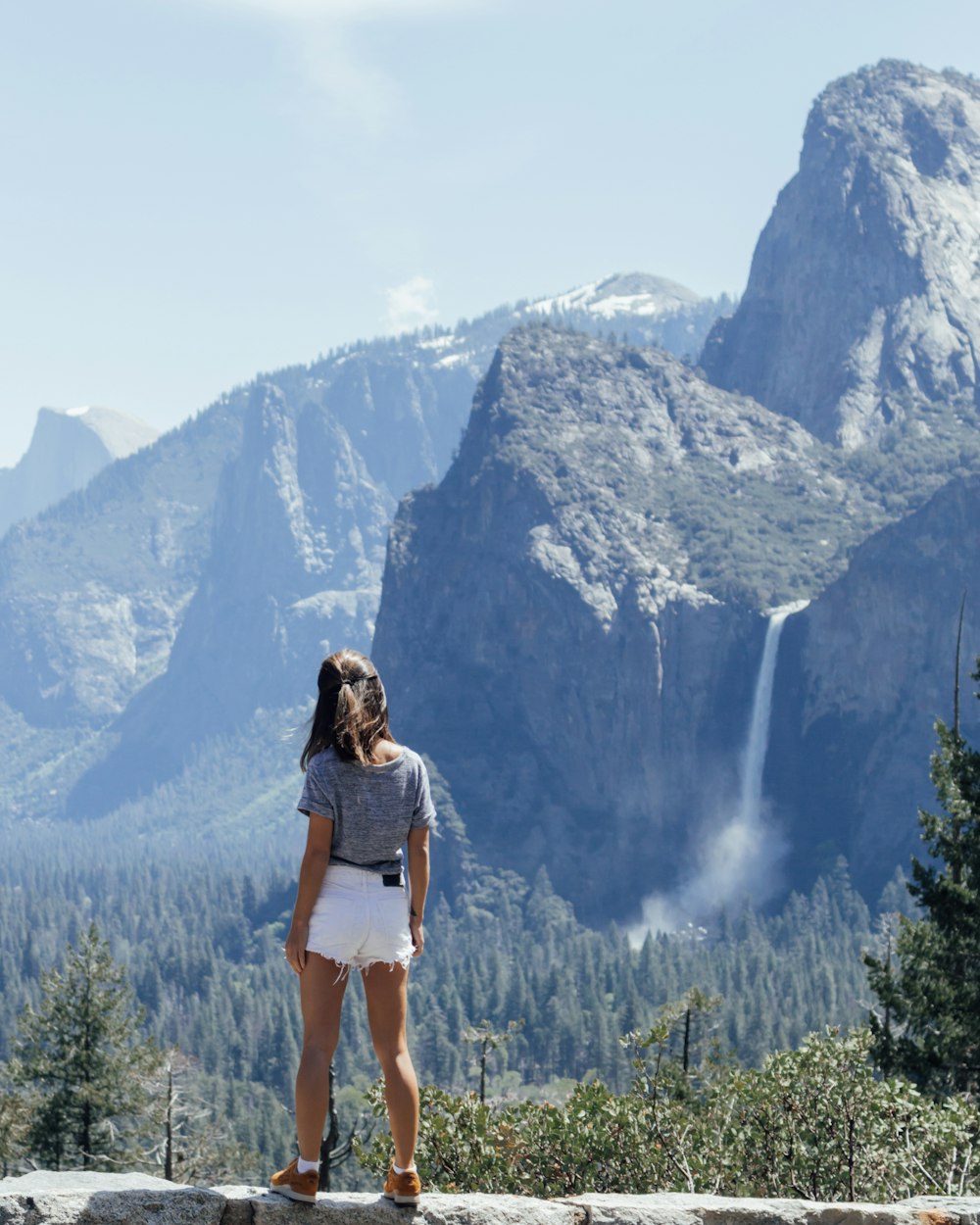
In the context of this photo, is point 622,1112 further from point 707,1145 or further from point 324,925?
point 324,925

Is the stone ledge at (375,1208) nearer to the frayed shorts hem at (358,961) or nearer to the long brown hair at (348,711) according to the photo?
the frayed shorts hem at (358,961)

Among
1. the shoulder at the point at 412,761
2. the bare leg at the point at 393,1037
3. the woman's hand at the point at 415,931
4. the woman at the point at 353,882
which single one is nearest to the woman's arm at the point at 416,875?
the woman's hand at the point at 415,931

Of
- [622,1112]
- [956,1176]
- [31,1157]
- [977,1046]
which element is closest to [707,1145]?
[622,1112]

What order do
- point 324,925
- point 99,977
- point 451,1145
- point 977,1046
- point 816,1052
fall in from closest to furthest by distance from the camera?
point 324,925
point 451,1145
point 816,1052
point 977,1046
point 99,977

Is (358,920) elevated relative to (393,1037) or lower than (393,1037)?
A: elevated

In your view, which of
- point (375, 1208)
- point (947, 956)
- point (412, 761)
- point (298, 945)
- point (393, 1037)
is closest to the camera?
point (375, 1208)

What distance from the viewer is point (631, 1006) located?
187 m

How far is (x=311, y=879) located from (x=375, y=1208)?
2775mm

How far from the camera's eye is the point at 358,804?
14.7 meters

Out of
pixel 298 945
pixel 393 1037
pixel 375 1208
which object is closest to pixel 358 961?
pixel 298 945

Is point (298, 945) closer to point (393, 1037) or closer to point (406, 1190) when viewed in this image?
point (393, 1037)

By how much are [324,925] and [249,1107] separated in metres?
163

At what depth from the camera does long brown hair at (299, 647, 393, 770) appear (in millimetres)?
14695

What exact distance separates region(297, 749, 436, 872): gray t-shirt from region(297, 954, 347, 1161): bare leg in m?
1.00
